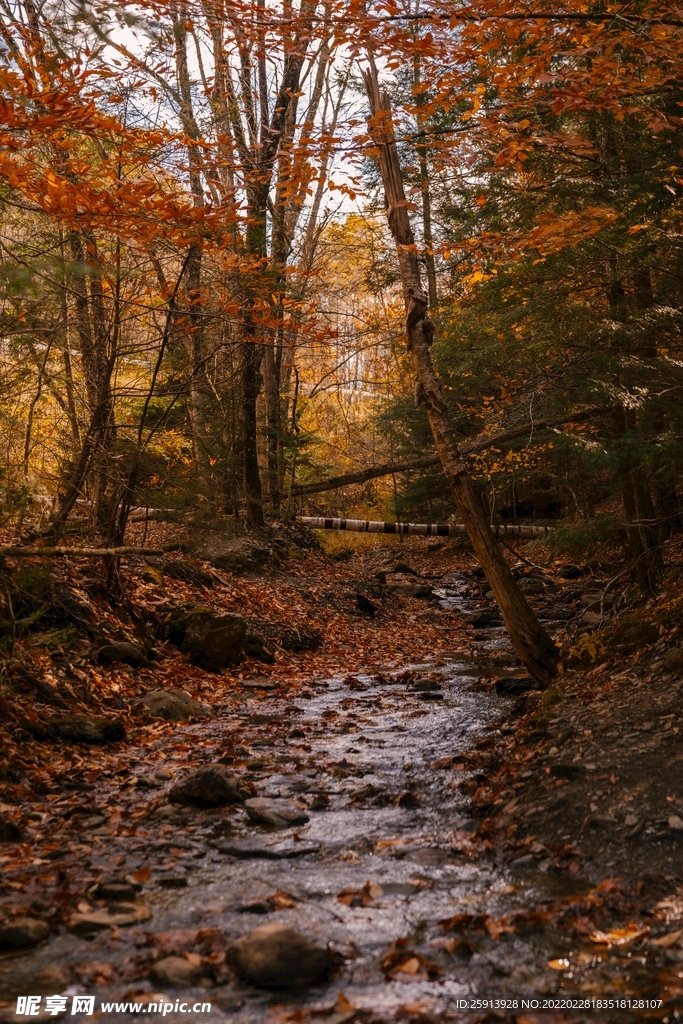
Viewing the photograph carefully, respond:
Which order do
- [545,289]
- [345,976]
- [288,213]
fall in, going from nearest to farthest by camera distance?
1. [345,976]
2. [545,289]
3. [288,213]

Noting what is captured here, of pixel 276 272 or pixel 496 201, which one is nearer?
pixel 496 201

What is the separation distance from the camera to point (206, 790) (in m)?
5.51

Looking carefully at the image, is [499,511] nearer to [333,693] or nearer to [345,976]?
[333,693]

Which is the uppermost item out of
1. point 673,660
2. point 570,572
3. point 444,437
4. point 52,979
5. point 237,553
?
point 444,437

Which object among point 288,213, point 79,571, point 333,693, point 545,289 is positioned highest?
point 288,213

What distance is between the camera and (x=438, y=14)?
7.14m

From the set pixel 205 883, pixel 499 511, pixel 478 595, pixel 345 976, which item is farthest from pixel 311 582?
pixel 345 976

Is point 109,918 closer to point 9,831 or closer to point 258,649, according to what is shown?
point 9,831

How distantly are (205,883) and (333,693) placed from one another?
497 centimetres

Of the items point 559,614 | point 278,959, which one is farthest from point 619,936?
point 559,614

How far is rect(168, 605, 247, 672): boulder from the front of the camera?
9516 millimetres

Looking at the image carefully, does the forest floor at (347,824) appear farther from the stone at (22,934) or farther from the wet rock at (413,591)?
the wet rock at (413,591)

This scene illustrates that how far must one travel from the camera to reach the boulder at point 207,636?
9.52m

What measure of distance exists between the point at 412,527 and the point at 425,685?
12.0 metres
